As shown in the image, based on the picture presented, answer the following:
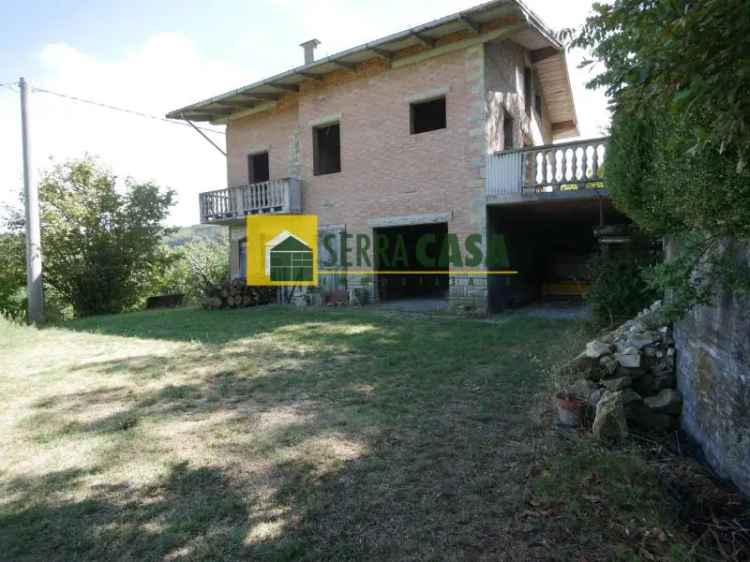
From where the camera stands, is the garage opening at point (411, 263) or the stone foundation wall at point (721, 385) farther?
the garage opening at point (411, 263)

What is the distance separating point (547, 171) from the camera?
28.2 ft

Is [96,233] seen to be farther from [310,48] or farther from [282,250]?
[310,48]

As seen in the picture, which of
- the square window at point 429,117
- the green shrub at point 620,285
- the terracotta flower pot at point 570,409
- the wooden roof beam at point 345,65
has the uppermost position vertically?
the wooden roof beam at point 345,65

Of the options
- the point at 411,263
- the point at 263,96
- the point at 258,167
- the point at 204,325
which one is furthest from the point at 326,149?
the point at 204,325

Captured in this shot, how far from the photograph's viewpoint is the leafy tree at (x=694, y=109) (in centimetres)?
138

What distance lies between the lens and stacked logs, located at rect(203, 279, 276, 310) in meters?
12.4

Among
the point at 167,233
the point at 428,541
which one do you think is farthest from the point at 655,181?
the point at 167,233

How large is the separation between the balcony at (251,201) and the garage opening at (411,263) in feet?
9.20

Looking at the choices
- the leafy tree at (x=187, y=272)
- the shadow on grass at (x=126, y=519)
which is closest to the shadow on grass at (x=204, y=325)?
the leafy tree at (x=187, y=272)

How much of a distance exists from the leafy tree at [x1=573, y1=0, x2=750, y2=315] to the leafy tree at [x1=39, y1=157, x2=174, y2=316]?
16.5 m

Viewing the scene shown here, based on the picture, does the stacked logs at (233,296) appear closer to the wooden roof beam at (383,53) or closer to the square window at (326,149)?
the square window at (326,149)

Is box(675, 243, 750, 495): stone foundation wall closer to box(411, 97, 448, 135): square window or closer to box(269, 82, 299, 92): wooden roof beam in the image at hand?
box(411, 97, 448, 135): square window

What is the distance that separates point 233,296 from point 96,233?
715 centimetres

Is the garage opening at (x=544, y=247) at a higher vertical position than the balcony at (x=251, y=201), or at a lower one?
lower
